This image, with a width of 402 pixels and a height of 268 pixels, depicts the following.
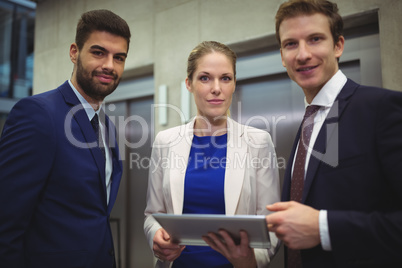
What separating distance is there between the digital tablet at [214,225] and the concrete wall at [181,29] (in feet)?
5.09

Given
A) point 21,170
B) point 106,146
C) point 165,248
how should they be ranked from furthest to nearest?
point 106,146 < point 165,248 < point 21,170

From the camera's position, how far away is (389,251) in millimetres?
999

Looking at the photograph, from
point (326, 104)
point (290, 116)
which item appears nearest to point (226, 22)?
point (290, 116)

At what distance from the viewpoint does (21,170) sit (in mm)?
1332

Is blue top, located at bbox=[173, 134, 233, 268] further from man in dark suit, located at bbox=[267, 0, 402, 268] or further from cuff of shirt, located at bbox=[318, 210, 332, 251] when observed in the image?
cuff of shirt, located at bbox=[318, 210, 332, 251]

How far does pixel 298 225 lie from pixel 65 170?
1036 millimetres

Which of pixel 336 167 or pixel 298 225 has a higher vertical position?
pixel 336 167

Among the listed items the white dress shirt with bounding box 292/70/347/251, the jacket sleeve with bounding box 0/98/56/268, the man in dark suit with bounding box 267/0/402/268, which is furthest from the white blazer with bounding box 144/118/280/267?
the jacket sleeve with bounding box 0/98/56/268

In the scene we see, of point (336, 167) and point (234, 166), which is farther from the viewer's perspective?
point (234, 166)

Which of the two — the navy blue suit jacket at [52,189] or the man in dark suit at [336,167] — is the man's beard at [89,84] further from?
the man in dark suit at [336,167]

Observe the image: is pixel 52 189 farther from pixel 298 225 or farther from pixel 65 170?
pixel 298 225

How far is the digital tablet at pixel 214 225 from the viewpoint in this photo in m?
1.11

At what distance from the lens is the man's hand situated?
3.62 ft

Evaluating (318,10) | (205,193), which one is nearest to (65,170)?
(205,193)
